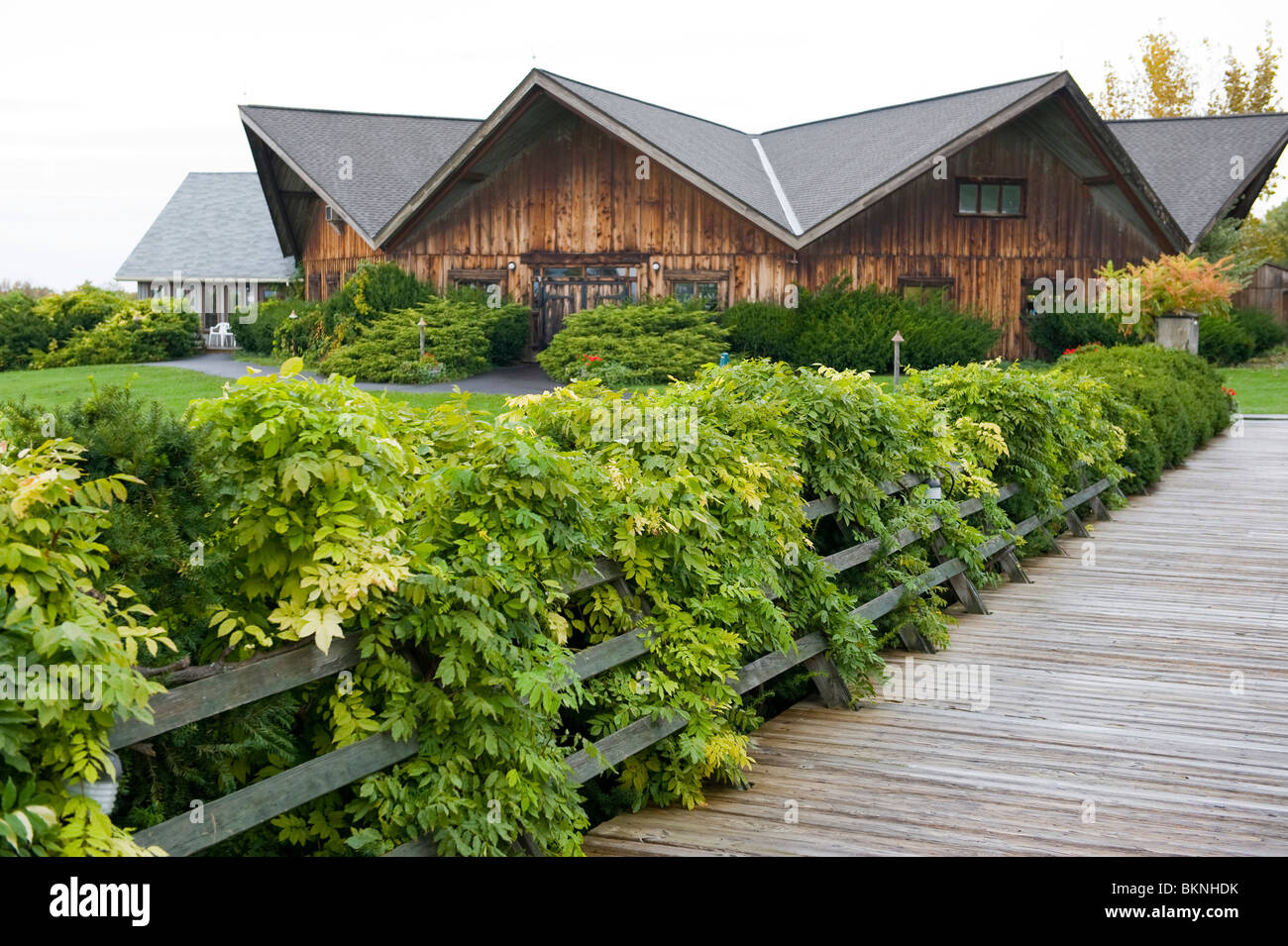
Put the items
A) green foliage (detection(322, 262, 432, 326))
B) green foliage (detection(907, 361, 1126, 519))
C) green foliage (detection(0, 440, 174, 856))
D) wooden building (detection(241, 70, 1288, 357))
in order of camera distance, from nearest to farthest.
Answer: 1. green foliage (detection(0, 440, 174, 856))
2. green foliage (detection(907, 361, 1126, 519))
3. wooden building (detection(241, 70, 1288, 357))
4. green foliage (detection(322, 262, 432, 326))

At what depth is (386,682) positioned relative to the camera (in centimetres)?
453

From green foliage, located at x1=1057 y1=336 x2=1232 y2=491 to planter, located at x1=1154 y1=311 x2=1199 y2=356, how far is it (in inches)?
138

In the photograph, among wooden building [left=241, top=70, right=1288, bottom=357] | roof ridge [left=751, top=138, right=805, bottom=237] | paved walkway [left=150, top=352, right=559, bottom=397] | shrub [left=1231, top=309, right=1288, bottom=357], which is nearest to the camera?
paved walkway [left=150, top=352, right=559, bottom=397]

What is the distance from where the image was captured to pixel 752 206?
90.6ft

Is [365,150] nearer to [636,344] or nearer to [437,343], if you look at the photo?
[437,343]

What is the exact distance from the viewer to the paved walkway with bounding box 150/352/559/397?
24.4 metres

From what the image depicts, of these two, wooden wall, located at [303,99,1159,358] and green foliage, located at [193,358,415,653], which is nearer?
green foliage, located at [193,358,415,653]

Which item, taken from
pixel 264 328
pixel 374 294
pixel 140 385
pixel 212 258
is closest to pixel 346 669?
pixel 140 385

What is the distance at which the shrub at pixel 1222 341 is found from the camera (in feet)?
123

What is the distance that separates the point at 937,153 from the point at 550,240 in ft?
30.3

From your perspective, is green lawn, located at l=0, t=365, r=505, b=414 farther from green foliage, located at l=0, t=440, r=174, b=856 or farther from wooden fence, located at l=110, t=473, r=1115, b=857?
green foliage, located at l=0, t=440, r=174, b=856

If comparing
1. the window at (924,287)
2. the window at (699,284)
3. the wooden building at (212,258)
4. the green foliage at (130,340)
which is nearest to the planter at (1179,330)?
the window at (924,287)

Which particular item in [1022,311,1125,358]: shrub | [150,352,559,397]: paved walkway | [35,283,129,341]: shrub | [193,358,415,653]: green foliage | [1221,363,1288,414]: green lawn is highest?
[35,283,129,341]: shrub

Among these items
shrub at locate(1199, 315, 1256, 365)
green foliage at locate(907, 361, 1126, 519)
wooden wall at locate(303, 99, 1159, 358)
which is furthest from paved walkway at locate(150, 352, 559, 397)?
shrub at locate(1199, 315, 1256, 365)
